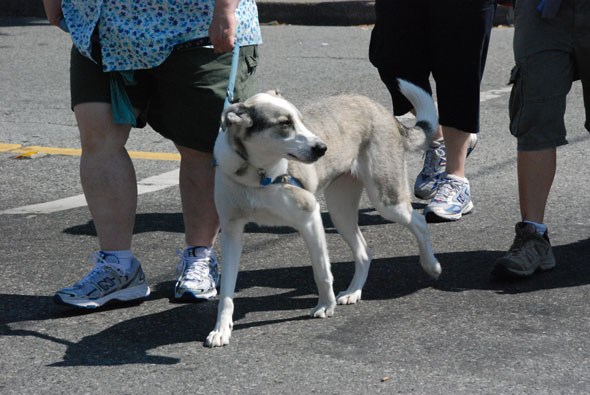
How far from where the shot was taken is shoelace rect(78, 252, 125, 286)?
4.44 m

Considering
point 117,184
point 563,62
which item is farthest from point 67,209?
point 563,62

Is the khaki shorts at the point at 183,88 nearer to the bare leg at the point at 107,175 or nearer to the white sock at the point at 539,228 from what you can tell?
the bare leg at the point at 107,175

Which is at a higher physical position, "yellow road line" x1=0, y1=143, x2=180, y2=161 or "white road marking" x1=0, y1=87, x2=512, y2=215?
"white road marking" x1=0, y1=87, x2=512, y2=215

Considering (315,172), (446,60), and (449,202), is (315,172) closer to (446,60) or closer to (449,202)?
(449,202)

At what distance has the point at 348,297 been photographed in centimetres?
448

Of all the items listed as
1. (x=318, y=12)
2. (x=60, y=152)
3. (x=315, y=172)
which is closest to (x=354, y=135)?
(x=315, y=172)

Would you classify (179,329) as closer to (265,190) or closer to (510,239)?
(265,190)

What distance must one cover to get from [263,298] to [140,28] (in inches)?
47.3

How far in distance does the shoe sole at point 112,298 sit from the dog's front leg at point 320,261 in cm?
73

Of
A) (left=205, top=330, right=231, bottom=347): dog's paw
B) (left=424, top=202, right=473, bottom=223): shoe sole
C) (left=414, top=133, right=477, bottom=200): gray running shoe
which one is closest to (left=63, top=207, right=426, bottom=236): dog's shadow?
(left=424, top=202, right=473, bottom=223): shoe sole

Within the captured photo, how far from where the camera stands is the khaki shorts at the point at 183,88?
4.40 m

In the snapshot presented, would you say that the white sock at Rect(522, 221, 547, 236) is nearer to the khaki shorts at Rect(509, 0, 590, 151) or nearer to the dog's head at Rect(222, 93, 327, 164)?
the khaki shorts at Rect(509, 0, 590, 151)

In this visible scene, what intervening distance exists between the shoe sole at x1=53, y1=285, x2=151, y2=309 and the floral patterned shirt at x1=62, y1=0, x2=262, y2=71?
896mm

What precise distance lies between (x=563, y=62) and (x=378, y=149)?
0.90 meters
